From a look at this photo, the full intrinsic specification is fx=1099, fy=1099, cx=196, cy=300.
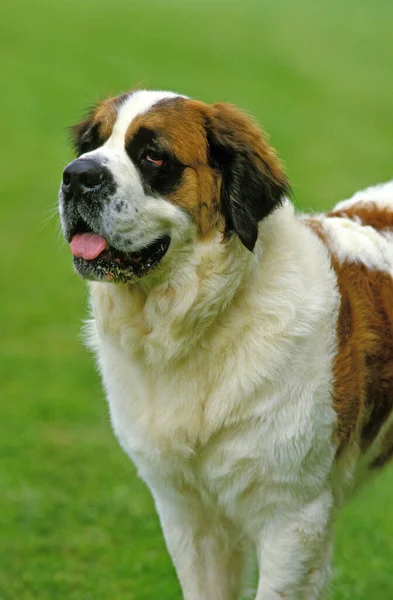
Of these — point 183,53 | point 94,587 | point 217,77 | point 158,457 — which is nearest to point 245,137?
point 158,457

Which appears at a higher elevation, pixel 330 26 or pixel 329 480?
pixel 329 480

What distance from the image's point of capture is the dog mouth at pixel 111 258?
4160mm

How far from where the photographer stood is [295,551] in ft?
14.2

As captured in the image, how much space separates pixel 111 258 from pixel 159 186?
33cm

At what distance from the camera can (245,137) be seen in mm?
4379

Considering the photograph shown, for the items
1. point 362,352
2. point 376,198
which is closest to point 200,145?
point 362,352

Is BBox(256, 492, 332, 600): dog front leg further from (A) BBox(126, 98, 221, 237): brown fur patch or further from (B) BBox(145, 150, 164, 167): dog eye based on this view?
(B) BBox(145, 150, 164, 167): dog eye

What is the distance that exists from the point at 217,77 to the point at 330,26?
426 cm

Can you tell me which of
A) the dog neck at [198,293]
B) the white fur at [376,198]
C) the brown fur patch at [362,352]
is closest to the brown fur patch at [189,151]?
the dog neck at [198,293]

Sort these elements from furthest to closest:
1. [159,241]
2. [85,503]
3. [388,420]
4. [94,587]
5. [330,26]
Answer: [330,26] → [85,503] → [94,587] → [388,420] → [159,241]

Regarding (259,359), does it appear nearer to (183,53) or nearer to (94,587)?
(94,587)

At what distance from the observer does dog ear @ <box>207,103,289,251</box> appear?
422cm

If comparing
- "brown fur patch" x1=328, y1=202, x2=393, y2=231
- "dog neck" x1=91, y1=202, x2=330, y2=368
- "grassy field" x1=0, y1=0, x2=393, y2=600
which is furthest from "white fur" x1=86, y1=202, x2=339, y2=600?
"grassy field" x1=0, y1=0, x2=393, y2=600

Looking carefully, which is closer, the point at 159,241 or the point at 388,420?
the point at 159,241
